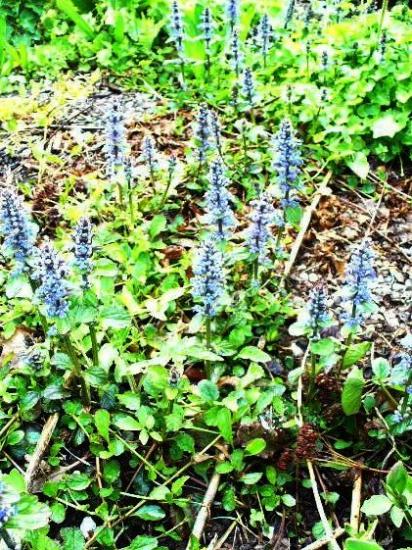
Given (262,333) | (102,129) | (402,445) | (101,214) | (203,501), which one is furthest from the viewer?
(102,129)

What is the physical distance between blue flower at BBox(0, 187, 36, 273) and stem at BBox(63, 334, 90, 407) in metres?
0.36

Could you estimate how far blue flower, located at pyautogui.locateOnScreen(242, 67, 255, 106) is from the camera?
3970 mm

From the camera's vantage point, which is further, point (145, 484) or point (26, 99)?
point (26, 99)

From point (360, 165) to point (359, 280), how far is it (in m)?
1.65

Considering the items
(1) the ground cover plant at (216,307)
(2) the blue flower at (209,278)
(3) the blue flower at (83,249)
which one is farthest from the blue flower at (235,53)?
(3) the blue flower at (83,249)

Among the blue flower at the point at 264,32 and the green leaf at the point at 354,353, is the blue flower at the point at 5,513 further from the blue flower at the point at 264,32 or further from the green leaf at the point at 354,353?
the blue flower at the point at 264,32

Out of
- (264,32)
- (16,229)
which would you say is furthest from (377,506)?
(264,32)

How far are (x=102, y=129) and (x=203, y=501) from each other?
2777 mm

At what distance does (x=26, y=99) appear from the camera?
468 centimetres

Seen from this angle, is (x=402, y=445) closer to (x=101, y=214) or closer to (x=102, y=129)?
(x=101, y=214)

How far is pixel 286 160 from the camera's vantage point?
2.97 meters

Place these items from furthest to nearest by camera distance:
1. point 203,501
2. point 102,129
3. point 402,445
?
point 102,129, point 402,445, point 203,501

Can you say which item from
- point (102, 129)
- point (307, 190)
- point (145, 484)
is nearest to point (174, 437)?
point (145, 484)

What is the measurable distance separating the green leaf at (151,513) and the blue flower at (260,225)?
1164 mm
